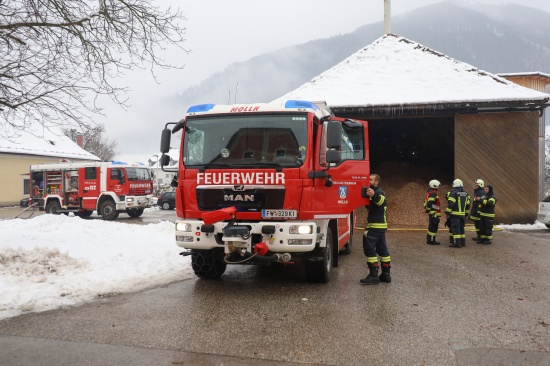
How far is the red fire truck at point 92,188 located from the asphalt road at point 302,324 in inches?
560

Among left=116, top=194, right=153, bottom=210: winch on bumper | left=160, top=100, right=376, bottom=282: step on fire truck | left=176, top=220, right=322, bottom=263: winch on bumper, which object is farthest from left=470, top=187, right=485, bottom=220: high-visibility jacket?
left=116, top=194, right=153, bottom=210: winch on bumper

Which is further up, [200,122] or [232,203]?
[200,122]

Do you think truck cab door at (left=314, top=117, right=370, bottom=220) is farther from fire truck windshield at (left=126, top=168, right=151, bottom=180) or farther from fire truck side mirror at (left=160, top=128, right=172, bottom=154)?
fire truck windshield at (left=126, top=168, right=151, bottom=180)

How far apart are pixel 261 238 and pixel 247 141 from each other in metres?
1.40

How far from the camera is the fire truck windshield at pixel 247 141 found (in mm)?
6070

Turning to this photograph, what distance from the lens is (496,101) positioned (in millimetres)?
14766

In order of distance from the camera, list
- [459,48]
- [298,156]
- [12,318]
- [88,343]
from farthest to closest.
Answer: [459,48]
[298,156]
[12,318]
[88,343]

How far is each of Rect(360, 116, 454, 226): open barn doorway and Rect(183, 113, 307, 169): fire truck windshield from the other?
10.9 metres

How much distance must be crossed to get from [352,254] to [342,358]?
19.6 feet

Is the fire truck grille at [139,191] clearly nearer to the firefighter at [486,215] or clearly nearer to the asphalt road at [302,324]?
the asphalt road at [302,324]

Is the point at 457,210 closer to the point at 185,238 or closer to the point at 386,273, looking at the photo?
the point at 386,273

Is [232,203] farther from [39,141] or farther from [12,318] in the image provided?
[39,141]

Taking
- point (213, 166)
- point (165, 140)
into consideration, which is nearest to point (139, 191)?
point (165, 140)

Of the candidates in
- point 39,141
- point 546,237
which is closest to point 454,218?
point 546,237
